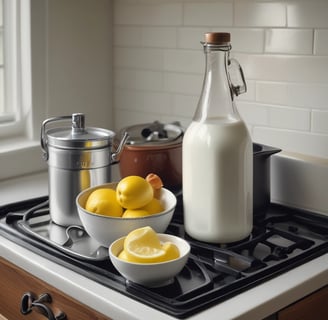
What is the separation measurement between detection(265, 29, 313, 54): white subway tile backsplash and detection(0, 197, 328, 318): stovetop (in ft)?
1.40

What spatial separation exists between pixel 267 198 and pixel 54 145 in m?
0.54

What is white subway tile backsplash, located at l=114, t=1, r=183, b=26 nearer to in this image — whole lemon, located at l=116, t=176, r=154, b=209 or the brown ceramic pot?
the brown ceramic pot

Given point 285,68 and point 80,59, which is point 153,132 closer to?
point 285,68

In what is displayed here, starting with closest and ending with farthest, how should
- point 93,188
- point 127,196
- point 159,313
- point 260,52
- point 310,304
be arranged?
point 159,313 < point 310,304 < point 127,196 < point 93,188 < point 260,52

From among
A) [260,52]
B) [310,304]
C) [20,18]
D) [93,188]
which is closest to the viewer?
[310,304]

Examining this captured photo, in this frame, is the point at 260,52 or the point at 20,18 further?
the point at 20,18

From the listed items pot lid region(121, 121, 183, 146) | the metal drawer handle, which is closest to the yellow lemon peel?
the metal drawer handle

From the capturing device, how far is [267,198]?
179cm

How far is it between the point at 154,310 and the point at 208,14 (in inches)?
43.6

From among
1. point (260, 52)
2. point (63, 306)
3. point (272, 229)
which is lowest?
point (63, 306)

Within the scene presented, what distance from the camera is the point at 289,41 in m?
1.93

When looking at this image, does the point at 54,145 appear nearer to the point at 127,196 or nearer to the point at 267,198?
the point at 127,196

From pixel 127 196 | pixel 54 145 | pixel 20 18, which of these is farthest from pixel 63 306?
pixel 20 18

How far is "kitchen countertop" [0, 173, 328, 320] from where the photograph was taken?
1280 mm
